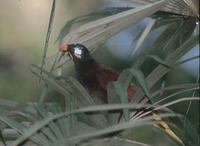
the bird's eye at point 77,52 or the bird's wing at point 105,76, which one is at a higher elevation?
the bird's eye at point 77,52

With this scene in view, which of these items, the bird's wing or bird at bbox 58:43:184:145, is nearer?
bird at bbox 58:43:184:145

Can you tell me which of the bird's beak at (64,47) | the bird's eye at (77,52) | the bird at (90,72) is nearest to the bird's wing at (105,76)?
the bird at (90,72)

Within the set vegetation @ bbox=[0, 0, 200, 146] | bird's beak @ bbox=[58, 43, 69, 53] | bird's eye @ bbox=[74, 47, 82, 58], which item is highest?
bird's beak @ bbox=[58, 43, 69, 53]

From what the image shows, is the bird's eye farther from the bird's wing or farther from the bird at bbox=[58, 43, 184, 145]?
the bird's wing

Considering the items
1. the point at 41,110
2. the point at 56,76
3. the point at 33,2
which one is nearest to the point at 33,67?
the point at 56,76

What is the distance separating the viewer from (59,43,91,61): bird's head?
1.95 metres

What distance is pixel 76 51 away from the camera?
215 cm

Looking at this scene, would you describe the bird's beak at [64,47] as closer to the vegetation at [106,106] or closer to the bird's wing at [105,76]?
the vegetation at [106,106]

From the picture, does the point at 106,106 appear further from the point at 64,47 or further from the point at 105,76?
the point at 105,76

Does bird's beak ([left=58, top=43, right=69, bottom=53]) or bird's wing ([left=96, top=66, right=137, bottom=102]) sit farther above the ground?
bird's beak ([left=58, top=43, right=69, bottom=53])

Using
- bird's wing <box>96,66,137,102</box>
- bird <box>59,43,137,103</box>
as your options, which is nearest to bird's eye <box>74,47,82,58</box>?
bird <box>59,43,137,103</box>

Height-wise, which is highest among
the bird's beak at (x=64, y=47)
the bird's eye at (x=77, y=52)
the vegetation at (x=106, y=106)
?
the bird's beak at (x=64, y=47)

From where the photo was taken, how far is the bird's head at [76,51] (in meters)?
1.95

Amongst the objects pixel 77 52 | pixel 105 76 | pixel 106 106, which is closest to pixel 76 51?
pixel 77 52
